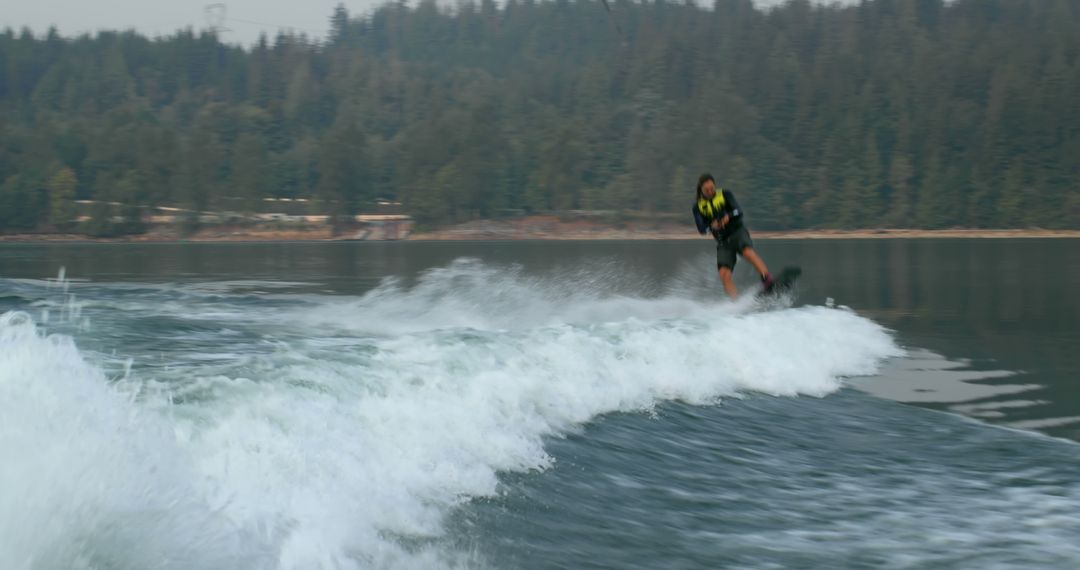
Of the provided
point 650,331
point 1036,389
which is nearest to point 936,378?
point 1036,389

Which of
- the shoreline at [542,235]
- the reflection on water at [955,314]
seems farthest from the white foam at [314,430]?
the shoreline at [542,235]

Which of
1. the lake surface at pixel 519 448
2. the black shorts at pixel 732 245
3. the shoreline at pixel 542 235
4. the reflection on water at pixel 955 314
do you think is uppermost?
the black shorts at pixel 732 245

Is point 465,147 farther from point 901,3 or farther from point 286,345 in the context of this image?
point 286,345

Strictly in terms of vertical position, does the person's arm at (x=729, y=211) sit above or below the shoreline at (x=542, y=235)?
above

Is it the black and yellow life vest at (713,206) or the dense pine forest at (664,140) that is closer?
the black and yellow life vest at (713,206)

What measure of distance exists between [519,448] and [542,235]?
114 m

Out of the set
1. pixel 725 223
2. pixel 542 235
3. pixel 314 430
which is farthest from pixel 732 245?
pixel 542 235

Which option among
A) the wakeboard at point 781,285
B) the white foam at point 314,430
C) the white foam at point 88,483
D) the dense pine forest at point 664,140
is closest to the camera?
the white foam at point 88,483

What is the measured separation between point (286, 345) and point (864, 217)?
4518 inches

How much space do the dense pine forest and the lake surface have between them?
352ft

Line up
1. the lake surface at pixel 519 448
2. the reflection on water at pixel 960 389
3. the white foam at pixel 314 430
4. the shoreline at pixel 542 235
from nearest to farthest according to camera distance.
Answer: the white foam at pixel 314 430
the lake surface at pixel 519 448
the reflection on water at pixel 960 389
the shoreline at pixel 542 235

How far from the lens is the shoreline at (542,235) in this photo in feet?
372

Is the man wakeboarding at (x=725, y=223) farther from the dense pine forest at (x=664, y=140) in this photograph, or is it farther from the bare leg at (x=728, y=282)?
the dense pine forest at (x=664, y=140)

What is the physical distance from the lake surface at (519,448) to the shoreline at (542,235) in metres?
99.2
